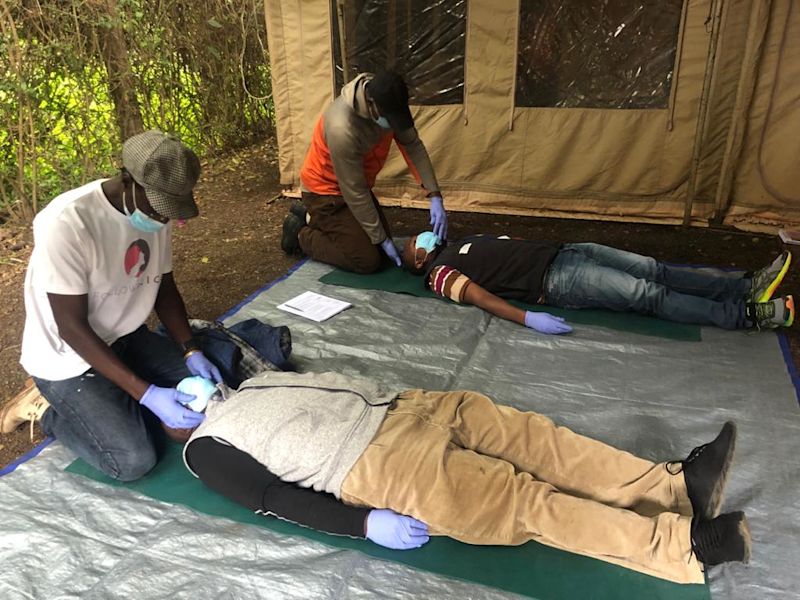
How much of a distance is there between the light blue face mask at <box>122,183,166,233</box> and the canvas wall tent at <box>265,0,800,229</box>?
2.72 meters

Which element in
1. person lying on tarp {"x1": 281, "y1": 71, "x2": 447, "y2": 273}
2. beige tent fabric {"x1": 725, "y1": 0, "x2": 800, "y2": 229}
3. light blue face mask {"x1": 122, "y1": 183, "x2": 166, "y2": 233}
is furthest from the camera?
beige tent fabric {"x1": 725, "y1": 0, "x2": 800, "y2": 229}

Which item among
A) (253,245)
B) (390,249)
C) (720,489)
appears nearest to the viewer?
(720,489)

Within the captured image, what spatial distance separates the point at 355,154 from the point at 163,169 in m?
1.54

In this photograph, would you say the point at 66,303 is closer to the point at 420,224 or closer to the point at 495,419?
the point at 495,419

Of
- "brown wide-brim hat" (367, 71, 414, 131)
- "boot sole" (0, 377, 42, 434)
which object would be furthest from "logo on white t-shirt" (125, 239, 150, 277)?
"brown wide-brim hat" (367, 71, 414, 131)

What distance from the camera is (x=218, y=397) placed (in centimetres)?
172

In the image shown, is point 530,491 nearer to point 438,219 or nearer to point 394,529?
point 394,529

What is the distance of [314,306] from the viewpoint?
2.81 m

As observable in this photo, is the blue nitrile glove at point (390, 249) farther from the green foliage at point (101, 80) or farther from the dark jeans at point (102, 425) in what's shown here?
the green foliage at point (101, 80)

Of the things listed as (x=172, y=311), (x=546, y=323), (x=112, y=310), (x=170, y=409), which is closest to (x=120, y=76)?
(x=172, y=311)

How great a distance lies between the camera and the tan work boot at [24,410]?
1957mm

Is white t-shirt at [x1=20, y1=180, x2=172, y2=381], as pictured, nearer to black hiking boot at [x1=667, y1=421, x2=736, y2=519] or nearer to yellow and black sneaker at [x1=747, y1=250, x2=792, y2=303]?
black hiking boot at [x1=667, y1=421, x2=736, y2=519]

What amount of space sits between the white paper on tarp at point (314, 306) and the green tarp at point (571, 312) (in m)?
0.21

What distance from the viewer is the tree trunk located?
13.1ft
